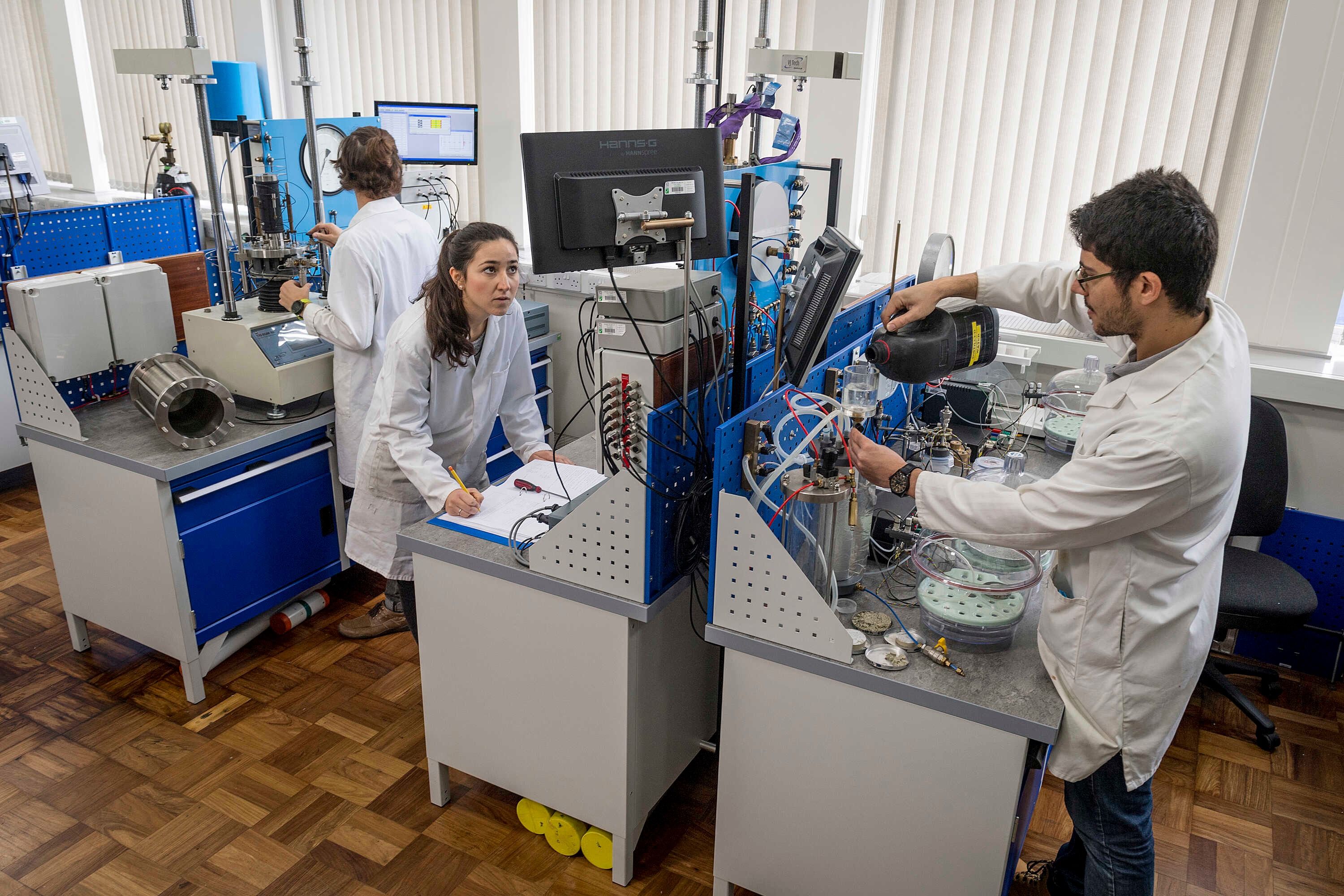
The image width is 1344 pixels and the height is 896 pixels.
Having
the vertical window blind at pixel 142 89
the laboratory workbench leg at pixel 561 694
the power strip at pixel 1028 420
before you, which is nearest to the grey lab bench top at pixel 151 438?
the laboratory workbench leg at pixel 561 694

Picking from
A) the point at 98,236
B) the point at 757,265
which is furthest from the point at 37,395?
the point at 757,265

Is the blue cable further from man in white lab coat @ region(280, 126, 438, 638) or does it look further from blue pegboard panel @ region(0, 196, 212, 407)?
blue pegboard panel @ region(0, 196, 212, 407)

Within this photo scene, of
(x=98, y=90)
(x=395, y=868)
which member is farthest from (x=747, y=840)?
(x=98, y=90)

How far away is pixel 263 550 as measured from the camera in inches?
108

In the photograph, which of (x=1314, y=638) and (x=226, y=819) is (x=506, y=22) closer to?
(x=226, y=819)

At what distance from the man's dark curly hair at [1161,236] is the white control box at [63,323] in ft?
8.35

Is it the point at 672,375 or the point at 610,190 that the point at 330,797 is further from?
the point at 610,190

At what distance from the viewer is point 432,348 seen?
2.15 m

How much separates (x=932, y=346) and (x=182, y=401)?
6.65 ft

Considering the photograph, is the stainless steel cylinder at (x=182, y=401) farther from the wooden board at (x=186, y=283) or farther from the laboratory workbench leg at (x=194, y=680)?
the laboratory workbench leg at (x=194, y=680)

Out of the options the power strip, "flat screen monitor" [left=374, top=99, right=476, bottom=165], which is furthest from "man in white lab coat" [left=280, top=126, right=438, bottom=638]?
the power strip

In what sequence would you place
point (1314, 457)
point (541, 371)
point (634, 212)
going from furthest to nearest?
point (541, 371), point (1314, 457), point (634, 212)

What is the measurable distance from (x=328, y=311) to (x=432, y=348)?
2.35 ft

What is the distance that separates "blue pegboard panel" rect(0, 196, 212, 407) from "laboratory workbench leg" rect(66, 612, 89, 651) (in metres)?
1.04
